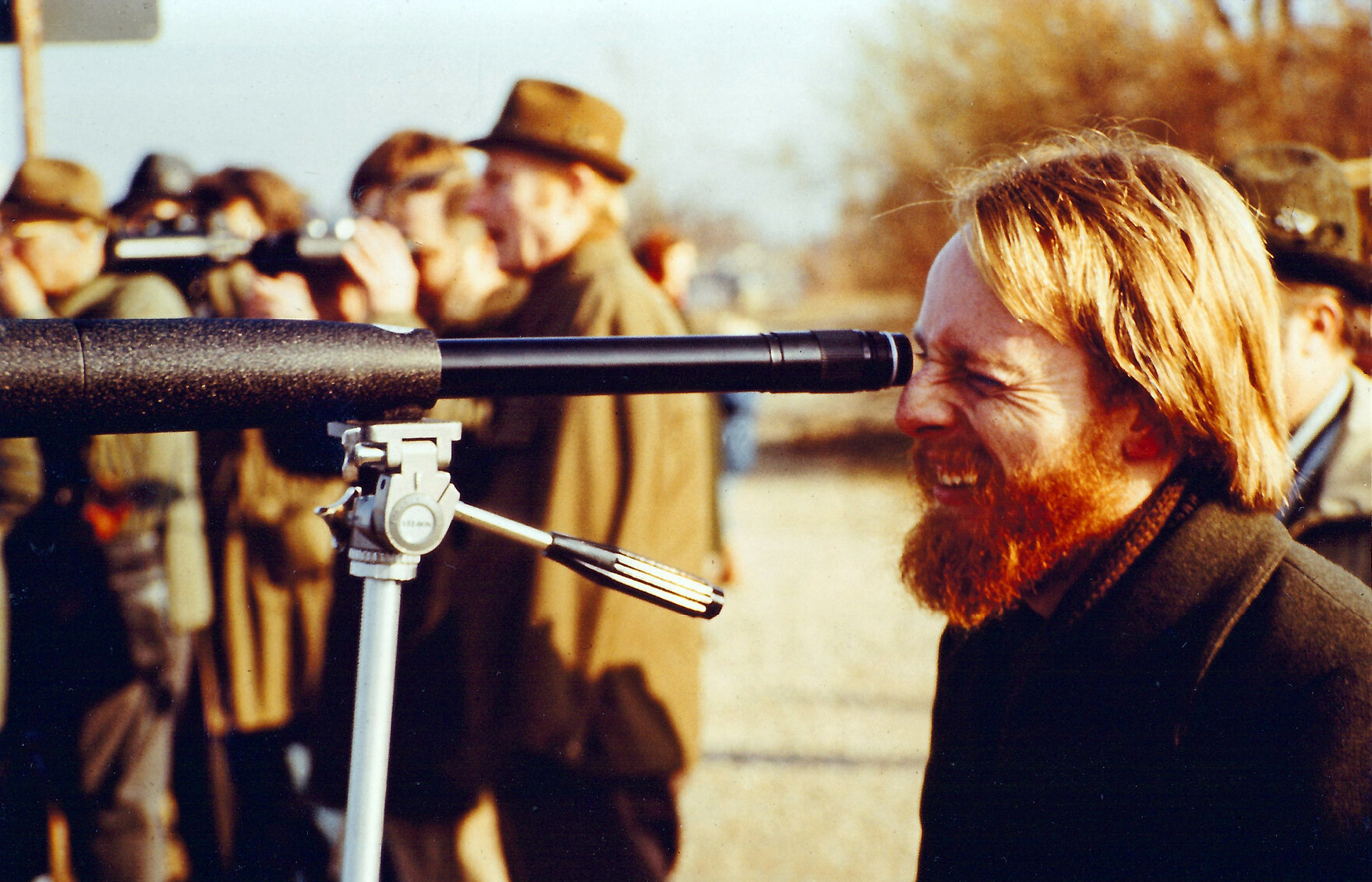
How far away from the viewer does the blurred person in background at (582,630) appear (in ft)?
8.54

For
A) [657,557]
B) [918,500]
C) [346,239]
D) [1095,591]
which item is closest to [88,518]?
[346,239]

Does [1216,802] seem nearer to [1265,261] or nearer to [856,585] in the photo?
[1265,261]

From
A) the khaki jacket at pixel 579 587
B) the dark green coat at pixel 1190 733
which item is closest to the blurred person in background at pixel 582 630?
the khaki jacket at pixel 579 587

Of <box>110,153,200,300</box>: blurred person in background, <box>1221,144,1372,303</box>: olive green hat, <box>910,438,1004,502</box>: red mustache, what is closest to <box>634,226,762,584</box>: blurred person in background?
<box>110,153,200,300</box>: blurred person in background

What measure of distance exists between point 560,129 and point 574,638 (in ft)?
4.18

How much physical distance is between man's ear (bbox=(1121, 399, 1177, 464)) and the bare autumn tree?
5821 millimetres

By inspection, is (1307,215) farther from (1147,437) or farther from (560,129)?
(560,129)

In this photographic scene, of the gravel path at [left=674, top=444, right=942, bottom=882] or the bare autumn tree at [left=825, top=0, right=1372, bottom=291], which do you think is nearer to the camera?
the gravel path at [left=674, top=444, right=942, bottom=882]

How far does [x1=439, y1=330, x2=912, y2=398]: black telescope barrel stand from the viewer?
1.03 metres

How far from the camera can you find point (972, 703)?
149 cm

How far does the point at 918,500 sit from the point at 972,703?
29 centimetres

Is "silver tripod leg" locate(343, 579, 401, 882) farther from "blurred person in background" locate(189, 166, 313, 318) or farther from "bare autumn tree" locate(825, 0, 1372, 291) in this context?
"bare autumn tree" locate(825, 0, 1372, 291)

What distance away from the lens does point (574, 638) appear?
103 inches

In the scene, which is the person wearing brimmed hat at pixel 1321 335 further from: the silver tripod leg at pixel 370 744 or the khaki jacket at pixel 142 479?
the khaki jacket at pixel 142 479
